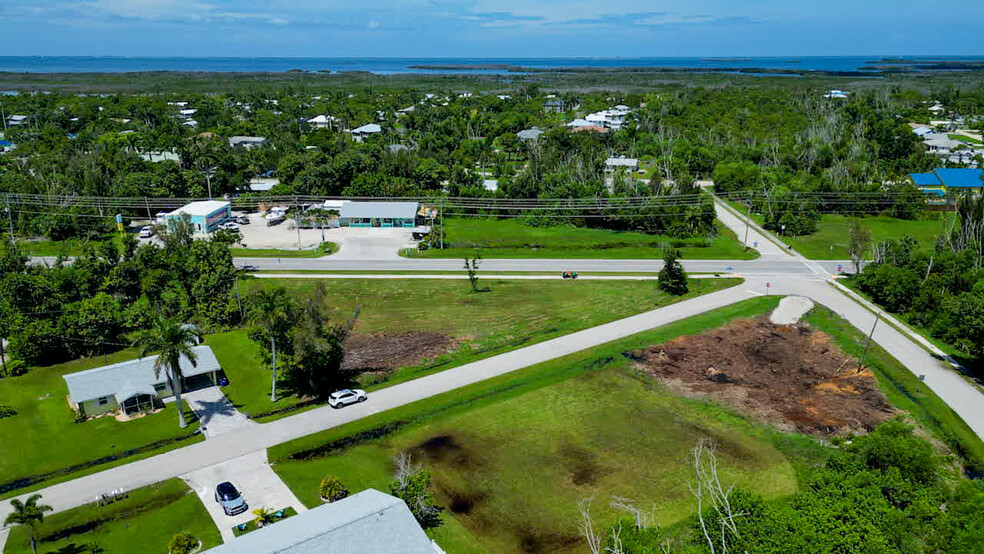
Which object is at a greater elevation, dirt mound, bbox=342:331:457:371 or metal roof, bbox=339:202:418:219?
metal roof, bbox=339:202:418:219

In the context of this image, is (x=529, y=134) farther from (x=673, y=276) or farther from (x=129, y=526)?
(x=129, y=526)

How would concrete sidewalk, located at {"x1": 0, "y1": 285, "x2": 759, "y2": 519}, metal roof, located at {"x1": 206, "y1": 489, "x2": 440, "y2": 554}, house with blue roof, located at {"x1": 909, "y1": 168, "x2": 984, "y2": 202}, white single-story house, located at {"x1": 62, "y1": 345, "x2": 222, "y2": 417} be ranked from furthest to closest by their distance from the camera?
house with blue roof, located at {"x1": 909, "y1": 168, "x2": 984, "y2": 202} → white single-story house, located at {"x1": 62, "y1": 345, "x2": 222, "y2": 417} → concrete sidewalk, located at {"x1": 0, "y1": 285, "x2": 759, "y2": 519} → metal roof, located at {"x1": 206, "y1": 489, "x2": 440, "y2": 554}

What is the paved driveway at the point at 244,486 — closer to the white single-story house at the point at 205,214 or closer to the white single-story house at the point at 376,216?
the white single-story house at the point at 376,216

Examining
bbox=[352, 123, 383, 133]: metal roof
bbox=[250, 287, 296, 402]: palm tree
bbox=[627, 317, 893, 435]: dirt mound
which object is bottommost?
bbox=[627, 317, 893, 435]: dirt mound

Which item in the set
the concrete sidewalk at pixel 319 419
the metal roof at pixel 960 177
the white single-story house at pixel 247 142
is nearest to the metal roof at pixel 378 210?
the concrete sidewalk at pixel 319 419

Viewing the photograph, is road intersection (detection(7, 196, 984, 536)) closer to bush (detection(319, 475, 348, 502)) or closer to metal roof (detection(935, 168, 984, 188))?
bush (detection(319, 475, 348, 502))

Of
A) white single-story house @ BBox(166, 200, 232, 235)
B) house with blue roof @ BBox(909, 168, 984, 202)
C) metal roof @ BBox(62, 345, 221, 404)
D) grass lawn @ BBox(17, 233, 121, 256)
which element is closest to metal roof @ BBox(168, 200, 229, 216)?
white single-story house @ BBox(166, 200, 232, 235)

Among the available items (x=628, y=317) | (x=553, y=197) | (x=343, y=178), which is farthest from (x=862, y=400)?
(x=343, y=178)

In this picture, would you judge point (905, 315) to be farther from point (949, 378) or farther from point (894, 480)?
point (894, 480)
